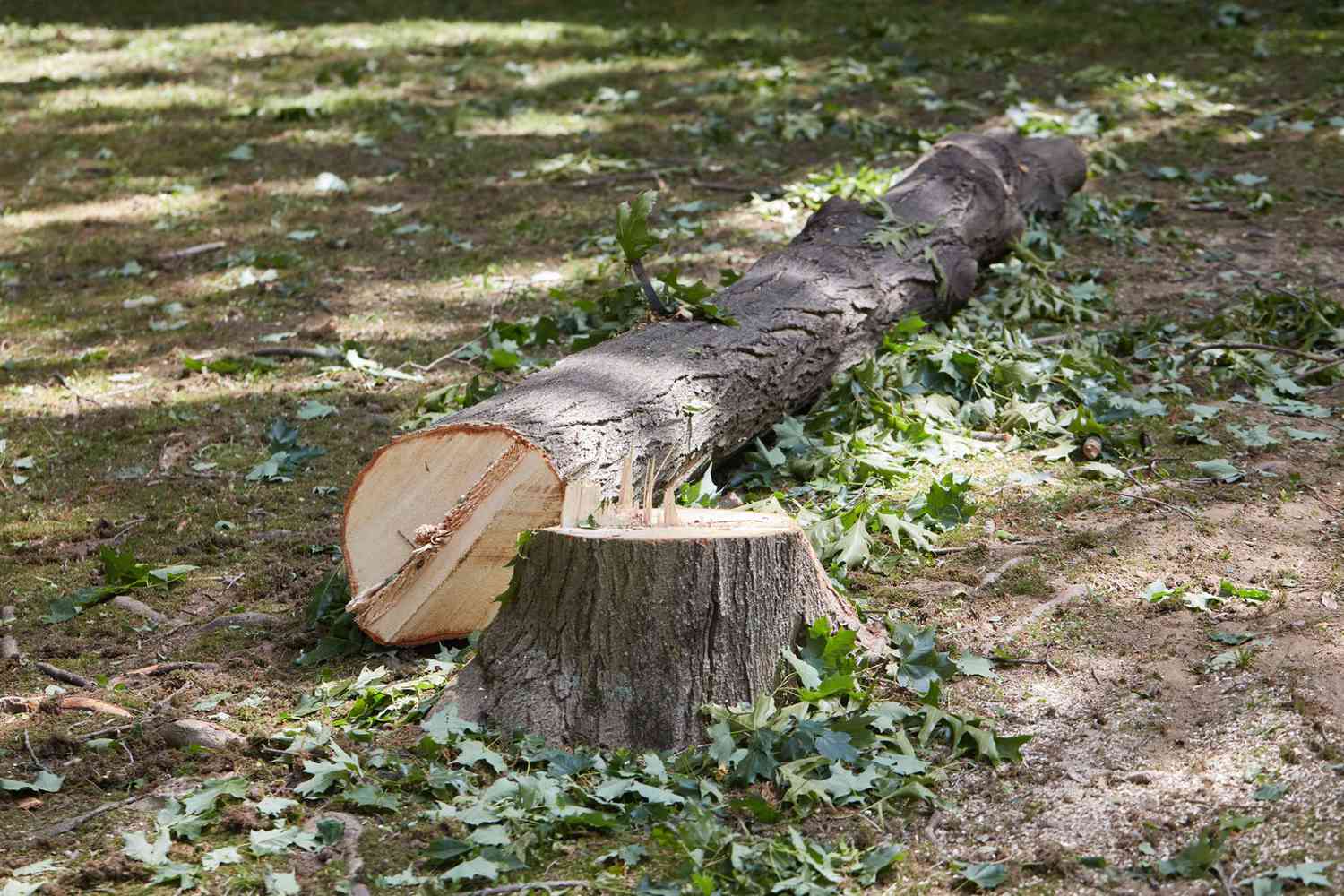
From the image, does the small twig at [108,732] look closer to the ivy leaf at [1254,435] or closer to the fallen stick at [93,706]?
the fallen stick at [93,706]

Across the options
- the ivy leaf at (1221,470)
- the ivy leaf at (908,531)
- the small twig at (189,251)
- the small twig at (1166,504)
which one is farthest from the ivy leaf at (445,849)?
the small twig at (189,251)

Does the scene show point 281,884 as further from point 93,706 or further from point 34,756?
point 93,706

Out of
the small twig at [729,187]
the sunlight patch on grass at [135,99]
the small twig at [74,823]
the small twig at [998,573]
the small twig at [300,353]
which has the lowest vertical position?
the small twig at [74,823]

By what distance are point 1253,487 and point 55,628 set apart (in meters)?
4.05

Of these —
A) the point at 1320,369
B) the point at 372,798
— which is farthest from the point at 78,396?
the point at 1320,369

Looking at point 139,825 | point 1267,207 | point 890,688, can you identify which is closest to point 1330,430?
point 890,688

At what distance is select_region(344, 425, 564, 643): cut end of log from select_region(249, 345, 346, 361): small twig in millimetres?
2325

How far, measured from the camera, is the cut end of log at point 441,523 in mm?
3803

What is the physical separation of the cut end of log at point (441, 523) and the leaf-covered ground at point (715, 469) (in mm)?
188

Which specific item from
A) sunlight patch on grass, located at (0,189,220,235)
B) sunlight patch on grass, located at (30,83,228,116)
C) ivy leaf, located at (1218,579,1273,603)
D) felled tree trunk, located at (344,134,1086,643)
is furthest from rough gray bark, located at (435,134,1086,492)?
sunlight patch on grass, located at (30,83,228,116)

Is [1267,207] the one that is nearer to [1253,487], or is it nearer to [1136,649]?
[1253,487]

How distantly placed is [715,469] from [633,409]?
2.64 feet

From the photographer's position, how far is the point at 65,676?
151 inches

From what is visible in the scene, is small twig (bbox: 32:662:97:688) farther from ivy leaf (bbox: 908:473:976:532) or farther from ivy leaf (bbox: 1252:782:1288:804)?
ivy leaf (bbox: 1252:782:1288:804)
